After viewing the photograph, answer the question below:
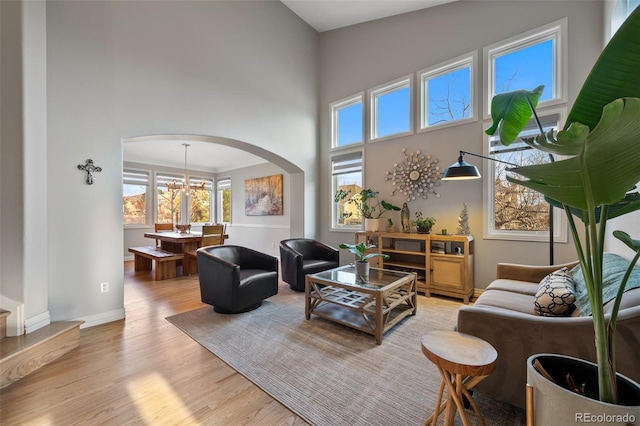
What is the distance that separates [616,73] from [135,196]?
877cm

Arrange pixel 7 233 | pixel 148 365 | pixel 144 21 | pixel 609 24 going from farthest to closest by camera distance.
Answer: pixel 144 21
pixel 609 24
pixel 7 233
pixel 148 365

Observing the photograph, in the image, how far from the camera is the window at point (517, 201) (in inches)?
133

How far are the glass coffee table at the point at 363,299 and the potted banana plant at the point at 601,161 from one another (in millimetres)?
1643

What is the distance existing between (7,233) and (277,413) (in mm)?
2740

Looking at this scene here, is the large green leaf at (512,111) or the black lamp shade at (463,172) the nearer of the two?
the large green leaf at (512,111)

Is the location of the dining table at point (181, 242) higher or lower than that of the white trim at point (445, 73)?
lower

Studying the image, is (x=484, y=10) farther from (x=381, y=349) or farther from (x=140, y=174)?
(x=140, y=174)

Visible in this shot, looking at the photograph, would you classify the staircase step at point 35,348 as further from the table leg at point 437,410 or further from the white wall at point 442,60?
the white wall at point 442,60

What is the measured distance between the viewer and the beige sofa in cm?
120

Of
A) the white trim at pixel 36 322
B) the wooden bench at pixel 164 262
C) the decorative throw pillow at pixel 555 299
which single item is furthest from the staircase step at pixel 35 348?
the decorative throw pillow at pixel 555 299

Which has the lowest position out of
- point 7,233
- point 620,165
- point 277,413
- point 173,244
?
point 277,413

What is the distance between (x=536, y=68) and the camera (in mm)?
3463

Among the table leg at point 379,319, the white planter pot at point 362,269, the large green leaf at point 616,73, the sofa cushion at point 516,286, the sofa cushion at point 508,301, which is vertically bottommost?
the table leg at point 379,319

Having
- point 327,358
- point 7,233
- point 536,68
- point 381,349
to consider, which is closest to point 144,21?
point 7,233
